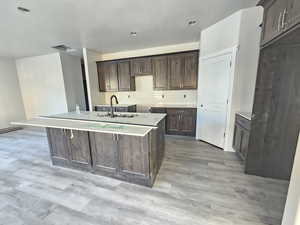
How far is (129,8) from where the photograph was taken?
2.28 meters

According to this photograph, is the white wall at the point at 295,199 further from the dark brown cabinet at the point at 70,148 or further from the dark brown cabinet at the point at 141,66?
the dark brown cabinet at the point at 141,66

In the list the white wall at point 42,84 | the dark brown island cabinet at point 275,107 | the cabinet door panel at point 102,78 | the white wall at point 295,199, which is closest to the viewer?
the white wall at point 295,199

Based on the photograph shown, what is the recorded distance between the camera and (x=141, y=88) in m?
4.89

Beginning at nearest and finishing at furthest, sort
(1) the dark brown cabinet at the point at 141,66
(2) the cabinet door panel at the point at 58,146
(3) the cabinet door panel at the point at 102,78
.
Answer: (2) the cabinet door panel at the point at 58,146, (1) the dark brown cabinet at the point at 141,66, (3) the cabinet door panel at the point at 102,78

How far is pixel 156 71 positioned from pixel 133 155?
299cm

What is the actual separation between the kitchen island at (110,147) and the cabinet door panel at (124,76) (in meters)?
2.52

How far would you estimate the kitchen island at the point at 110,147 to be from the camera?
200 centimetres

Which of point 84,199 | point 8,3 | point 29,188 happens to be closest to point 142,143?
point 84,199

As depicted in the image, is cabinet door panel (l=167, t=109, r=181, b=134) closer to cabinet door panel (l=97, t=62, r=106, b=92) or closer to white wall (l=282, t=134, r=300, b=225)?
cabinet door panel (l=97, t=62, r=106, b=92)

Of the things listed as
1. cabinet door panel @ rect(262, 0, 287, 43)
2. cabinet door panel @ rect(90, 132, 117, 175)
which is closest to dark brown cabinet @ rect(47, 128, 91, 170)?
cabinet door panel @ rect(90, 132, 117, 175)

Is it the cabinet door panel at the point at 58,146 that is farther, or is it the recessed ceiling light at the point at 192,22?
the recessed ceiling light at the point at 192,22

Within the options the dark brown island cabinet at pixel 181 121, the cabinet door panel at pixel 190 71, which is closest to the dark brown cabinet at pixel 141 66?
the cabinet door panel at pixel 190 71

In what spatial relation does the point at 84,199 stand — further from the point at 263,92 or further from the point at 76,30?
the point at 76,30

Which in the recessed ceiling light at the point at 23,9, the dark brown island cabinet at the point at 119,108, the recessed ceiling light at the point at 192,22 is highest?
the recessed ceiling light at the point at 192,22
